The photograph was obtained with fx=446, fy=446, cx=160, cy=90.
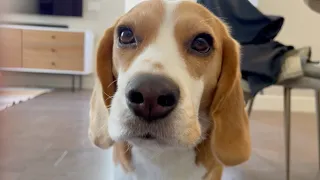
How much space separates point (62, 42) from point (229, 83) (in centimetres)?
434

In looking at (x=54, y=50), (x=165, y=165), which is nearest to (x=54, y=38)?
(x=54, y=50)

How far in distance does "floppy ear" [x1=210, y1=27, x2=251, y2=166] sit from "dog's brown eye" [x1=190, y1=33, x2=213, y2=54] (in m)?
0.09

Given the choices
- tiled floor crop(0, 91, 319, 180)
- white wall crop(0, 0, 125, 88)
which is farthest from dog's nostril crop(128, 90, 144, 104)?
white wall crop(0, 0, 125, 88)

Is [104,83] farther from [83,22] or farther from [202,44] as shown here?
[83,22]

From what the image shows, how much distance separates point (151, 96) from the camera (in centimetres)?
80

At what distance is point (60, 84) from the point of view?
18.4ft

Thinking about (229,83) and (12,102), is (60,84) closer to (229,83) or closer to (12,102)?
(12,102)

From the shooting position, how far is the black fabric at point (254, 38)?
1.82m

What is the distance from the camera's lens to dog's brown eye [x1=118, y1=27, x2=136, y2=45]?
1035mm

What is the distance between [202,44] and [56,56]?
14.4ft

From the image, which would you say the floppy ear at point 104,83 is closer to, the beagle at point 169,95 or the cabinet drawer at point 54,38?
the beagle at point 169,95

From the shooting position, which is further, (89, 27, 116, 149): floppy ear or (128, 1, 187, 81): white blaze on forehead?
(89, 27, 116, 149): floppy ear

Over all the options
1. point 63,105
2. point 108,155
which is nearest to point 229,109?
point 108,155

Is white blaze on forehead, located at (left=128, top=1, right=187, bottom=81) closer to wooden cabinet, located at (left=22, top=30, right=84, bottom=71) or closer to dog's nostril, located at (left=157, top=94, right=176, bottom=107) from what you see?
dog's nostril, located at (left=157, top=94, right=176, bottom=107)
